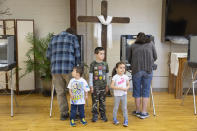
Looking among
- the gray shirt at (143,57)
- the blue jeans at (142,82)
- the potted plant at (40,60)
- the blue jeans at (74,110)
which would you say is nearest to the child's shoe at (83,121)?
the blue jeans at (74,110)

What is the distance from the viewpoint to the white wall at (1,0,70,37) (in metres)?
5.10

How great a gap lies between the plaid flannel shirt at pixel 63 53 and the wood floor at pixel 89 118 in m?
0.76

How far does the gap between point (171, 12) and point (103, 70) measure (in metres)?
2.35

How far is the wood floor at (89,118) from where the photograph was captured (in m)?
3.35

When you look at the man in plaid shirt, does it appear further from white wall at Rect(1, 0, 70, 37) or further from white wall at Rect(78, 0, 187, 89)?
white wall at Rect(1, 0, 70, 37)

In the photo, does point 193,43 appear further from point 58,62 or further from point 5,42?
point 5,42

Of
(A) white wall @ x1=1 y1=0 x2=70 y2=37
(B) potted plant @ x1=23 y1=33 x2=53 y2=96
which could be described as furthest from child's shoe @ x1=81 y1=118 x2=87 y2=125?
(A) white wall @ x1=1 y1=0 x2=70 y2=37

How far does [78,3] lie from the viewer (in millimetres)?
5102

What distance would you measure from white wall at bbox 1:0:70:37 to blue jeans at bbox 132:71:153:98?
→ 7.50ft

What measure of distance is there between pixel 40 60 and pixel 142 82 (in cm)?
212

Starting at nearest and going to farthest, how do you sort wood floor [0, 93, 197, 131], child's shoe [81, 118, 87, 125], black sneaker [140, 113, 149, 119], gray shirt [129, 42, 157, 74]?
wood floor [0, 93, 197, 131], child's shoe [81, 118, 87, 125], gray shirt [129, 42, 157, 74], black sneaker [140, 113, 149, 119]

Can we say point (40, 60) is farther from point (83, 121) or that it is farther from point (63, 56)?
point (83, 121)

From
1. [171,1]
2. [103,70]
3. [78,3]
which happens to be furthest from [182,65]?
[78,3]

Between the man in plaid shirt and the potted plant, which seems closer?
the man in plaid shirt
